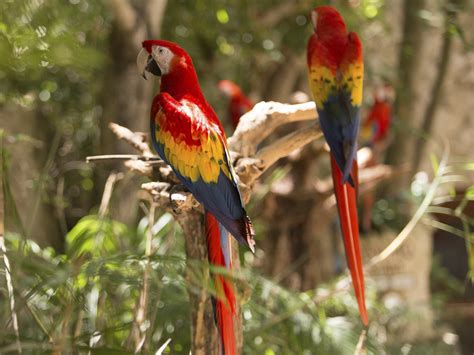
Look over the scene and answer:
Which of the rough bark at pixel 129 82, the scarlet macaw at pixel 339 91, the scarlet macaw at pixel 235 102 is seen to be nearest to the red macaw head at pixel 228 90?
the scarlet macaw at pixel 235 102

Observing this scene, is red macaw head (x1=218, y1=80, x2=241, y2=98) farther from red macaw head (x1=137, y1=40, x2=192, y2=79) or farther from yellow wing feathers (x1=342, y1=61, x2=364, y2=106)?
red macaw head (x1=137, y1=40, x2=192, y2=79)

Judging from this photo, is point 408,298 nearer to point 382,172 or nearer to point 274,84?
point 382,172

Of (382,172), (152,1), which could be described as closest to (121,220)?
(152,1)

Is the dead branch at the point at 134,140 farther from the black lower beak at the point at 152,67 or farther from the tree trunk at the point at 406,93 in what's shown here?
the tree trunk at the point at 406,93

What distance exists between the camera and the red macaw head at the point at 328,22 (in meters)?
0.77

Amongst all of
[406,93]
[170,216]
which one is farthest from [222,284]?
[406,93]

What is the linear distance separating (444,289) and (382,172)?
55.0 inches

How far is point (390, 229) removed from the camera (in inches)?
81.8

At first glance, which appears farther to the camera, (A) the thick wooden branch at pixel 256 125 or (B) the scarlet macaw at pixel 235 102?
(B) the scarlet macaw at pixel 235 102

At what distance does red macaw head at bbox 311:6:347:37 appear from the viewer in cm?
77

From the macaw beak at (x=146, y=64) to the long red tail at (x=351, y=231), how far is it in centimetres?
25

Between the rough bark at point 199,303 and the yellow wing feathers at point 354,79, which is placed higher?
the yellow wing feathers at point 354,79

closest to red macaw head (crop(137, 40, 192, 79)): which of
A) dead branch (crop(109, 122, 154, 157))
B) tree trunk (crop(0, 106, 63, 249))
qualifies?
dead branch (crop(109, 122, 154, 157))

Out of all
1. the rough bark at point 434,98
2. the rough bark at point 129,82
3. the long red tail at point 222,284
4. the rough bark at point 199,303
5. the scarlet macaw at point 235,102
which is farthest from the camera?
the rough bark at point 434,98
